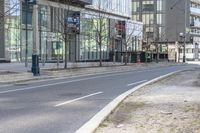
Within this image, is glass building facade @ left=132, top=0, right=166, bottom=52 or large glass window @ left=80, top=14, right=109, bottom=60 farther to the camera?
glass building facade @ left=132, top=0, right=166, bottom=52

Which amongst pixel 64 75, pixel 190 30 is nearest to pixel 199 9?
pixel 190 30

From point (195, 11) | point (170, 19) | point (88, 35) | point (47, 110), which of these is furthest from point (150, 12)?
point (47, 110)

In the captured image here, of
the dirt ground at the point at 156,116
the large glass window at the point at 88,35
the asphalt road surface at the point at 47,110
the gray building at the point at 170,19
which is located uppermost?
the gray building at the point at 170,19

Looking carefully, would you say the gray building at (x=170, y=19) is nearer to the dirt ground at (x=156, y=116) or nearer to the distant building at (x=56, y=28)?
the distant building at (x=56, y=28)

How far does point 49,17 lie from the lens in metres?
62.8

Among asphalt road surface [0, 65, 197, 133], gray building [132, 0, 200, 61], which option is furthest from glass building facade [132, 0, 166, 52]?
asphalt road surface [0, 65, 197, 133]

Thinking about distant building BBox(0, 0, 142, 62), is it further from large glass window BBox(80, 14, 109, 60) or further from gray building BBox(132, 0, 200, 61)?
gray building BBox(132, 0, 200, 61)

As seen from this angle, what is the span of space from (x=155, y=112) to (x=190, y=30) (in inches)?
5021

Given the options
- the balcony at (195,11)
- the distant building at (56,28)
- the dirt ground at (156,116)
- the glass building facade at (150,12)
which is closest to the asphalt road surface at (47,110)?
the dirt ground at (156,116)

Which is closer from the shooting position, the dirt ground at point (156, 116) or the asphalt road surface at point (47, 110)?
the dirt ground at point (156, 116)

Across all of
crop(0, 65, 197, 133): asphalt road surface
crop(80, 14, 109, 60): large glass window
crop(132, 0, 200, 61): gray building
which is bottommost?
crop(0, 65, 197, 133): asphalt road surface

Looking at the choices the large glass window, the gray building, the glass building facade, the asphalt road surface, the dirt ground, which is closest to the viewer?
the dirt ground

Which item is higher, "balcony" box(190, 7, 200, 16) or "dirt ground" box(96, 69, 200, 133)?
"balcony" box(190, 7, 200, 16)

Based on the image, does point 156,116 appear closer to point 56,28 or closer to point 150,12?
point 56,28
